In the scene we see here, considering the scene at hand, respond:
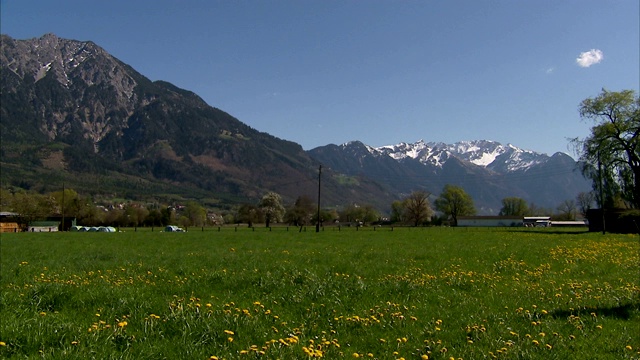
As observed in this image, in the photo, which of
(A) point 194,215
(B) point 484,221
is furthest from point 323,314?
(B) point 484,221

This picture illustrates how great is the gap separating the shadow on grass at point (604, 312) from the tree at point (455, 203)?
18550 cm

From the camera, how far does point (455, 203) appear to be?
193 metres

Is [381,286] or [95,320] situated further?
[381,286]

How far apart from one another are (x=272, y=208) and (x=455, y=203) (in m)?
74.4

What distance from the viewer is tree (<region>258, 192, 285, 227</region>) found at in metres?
168

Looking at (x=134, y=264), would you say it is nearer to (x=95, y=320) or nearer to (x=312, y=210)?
(x=95, y=320)

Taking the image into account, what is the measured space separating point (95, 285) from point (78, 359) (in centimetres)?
703

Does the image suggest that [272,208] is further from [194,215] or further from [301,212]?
[194,215]

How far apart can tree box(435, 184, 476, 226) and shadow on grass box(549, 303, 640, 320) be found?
185 meters

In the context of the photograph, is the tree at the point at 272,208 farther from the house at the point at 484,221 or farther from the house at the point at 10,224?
the house at the point at 10,224

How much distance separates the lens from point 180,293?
1146 cm

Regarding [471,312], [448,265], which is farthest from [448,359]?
[448,265]

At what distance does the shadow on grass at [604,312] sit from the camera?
9.54 meters

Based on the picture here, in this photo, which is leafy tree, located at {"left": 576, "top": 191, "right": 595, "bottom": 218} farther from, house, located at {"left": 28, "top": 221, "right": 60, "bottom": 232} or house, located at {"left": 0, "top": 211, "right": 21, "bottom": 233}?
house, located at {"left": 28, "top": 221, "right": 60, "bottom": 232}
